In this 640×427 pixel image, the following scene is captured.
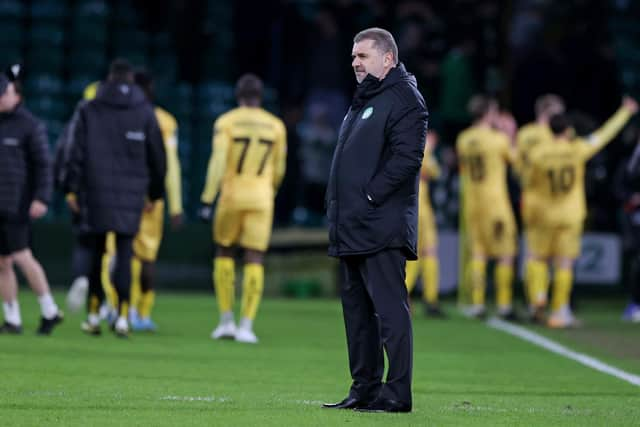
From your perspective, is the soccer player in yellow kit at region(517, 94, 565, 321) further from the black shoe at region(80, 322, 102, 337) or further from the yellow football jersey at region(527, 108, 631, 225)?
the black shoe at region(80, 322, 102, 337)

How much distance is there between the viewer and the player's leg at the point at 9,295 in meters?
12.5

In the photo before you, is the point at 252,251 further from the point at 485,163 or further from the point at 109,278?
the point at 485,163

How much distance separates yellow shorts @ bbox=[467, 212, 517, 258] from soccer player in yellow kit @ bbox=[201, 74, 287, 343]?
204 inches

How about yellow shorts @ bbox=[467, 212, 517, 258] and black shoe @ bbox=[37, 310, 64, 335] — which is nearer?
black shoe @ bbox=[37, 310, 64, 335]

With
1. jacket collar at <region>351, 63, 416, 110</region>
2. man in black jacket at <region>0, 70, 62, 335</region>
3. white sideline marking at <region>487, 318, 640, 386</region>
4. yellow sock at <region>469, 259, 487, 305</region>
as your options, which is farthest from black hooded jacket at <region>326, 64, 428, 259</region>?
yellow sock at <region>469, 259, 487, 305</region>

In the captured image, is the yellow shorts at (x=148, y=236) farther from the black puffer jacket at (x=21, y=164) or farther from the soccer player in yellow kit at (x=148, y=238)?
the black puffer jacket at (x=21, y=164)

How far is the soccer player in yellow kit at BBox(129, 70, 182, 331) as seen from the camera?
555 inches

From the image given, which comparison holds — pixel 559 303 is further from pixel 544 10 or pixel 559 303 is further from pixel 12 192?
pixel 544 10

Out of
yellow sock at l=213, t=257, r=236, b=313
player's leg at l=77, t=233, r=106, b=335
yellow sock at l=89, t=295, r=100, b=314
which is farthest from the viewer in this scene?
yellow sock at l=213, t=257, r=236, b=313

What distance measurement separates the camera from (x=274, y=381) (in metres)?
9.63

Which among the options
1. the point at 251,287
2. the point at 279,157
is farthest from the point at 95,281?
the point at 279,157

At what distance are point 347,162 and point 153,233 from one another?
6681 millimetres

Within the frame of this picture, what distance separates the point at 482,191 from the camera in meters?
17.9

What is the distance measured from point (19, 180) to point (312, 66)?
437 inches
